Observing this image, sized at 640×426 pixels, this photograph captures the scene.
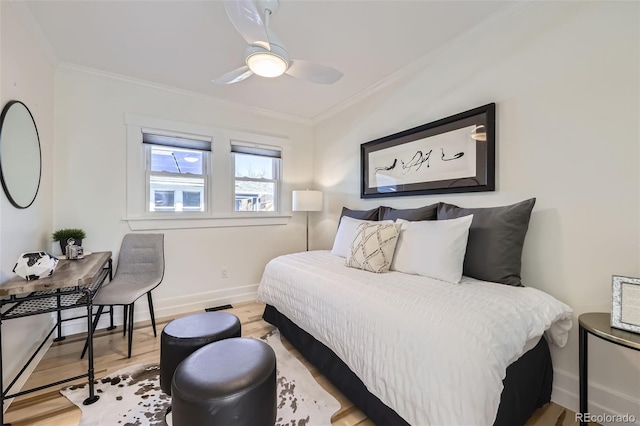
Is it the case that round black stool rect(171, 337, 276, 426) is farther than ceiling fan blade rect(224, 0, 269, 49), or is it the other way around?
ceiling fan blade rect(224, 0, 269, 49)

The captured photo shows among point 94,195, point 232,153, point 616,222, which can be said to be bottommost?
point 616,222

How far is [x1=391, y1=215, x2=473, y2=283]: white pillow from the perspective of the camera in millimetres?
1702

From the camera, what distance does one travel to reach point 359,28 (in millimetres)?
2000

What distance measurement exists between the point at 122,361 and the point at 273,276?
1288 millimetres

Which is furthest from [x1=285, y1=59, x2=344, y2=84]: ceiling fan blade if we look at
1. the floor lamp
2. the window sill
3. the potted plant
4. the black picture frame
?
the potted plant

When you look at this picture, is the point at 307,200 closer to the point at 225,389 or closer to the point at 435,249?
the point at 435,249

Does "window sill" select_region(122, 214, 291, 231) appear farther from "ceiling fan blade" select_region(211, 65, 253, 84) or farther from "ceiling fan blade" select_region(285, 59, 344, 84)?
"ceiling fan blade" select_region(285, 59, 344, 84)

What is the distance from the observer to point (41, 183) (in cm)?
217

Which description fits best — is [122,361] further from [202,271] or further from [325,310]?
[325,310]

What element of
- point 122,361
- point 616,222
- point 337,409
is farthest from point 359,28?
point 122,361

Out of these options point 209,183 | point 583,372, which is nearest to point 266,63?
point 209,183

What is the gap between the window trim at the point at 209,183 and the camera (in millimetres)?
2799

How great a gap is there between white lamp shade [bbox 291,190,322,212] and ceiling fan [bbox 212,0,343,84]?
1.66 metres

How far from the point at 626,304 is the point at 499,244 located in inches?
22.8
